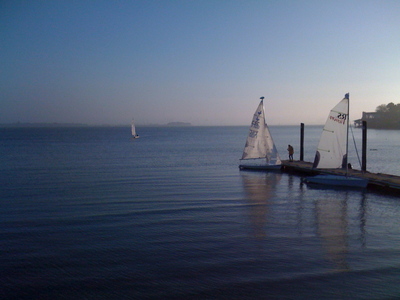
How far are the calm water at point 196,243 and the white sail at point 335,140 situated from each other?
11.6 ft

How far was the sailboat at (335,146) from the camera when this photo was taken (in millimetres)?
27469

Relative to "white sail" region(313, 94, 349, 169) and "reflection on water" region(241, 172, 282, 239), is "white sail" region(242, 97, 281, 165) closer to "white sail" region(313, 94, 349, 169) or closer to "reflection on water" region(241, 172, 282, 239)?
"reflection on water" region(241, 172, 282, 239)

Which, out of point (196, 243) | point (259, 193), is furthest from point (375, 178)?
point (196, 243)

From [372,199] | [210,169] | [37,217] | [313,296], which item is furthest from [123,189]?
[313,296]

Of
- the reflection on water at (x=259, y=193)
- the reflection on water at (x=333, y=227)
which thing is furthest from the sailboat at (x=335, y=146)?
the reflection on water at (x=333, y=227)

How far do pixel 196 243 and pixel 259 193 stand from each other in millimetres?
11820

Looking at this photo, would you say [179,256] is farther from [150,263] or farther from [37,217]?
[37,217]

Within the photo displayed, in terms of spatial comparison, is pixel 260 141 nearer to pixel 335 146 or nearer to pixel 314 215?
pixel 335 146

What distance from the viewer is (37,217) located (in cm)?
1830

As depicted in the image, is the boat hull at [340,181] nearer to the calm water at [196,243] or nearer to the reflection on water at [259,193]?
the calm water at [196,243]

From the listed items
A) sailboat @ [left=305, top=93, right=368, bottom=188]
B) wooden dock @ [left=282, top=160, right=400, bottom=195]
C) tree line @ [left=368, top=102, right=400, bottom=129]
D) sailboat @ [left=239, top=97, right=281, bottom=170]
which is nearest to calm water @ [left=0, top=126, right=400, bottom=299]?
wooden dock @ [left=282, top=160, right=400, bottom=195]

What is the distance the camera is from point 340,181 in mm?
27172

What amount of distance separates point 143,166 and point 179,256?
28.8 m

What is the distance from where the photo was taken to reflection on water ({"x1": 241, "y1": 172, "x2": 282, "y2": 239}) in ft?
56.5
